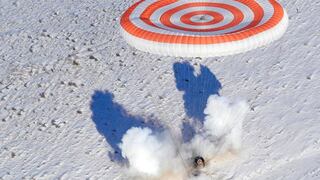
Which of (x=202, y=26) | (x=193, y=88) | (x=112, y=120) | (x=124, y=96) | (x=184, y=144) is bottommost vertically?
(x=112, y=120)

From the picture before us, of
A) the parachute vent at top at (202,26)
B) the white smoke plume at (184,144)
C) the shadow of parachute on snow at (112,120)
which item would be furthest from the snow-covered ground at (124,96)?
the parachute vent at top at (202,26)

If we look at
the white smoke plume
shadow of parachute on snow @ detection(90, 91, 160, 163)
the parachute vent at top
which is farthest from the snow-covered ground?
the parachute vent at top

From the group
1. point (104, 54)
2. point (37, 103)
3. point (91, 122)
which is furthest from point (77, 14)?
point (91, 122)

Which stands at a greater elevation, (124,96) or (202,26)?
(202,26)

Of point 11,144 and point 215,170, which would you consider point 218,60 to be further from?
point 11,144

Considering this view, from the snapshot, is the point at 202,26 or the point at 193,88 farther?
the point at 193,88

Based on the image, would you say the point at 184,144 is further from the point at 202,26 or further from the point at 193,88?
the point at 202,26

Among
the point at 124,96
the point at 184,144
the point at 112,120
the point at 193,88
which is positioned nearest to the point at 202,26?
the point at 193,88

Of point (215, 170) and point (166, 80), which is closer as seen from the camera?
point (215, 170)
